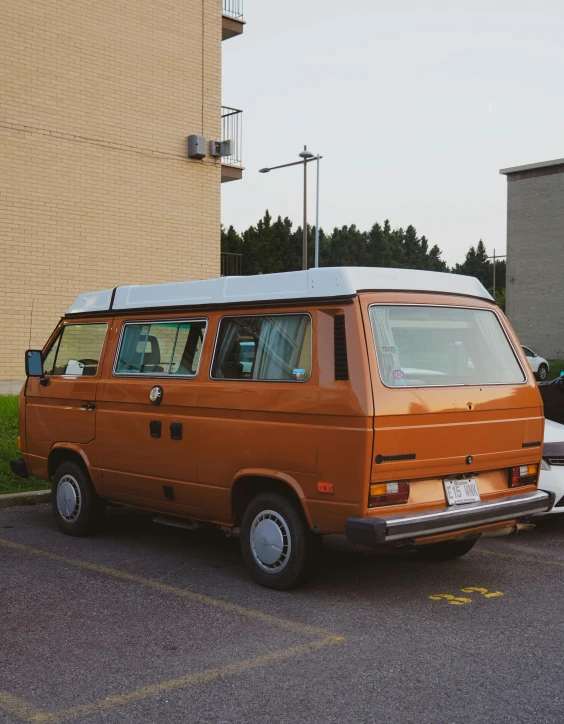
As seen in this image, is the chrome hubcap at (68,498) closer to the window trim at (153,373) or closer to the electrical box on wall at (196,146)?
the window trim at (153,373)

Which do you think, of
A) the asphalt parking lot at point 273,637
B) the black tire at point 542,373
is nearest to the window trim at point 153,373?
the asphalt parking lot at point 273,637

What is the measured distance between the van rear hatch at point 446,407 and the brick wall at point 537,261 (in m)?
47.8

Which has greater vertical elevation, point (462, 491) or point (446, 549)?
point (462, 491)

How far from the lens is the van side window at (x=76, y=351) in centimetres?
801

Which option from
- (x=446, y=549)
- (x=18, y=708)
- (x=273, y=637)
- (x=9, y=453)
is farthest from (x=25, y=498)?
(x=18, y=708)

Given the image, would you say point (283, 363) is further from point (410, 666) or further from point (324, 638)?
point (410, 666)

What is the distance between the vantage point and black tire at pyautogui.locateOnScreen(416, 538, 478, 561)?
7.08 m

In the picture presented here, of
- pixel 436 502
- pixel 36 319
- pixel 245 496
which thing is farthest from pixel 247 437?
pixel 36 319

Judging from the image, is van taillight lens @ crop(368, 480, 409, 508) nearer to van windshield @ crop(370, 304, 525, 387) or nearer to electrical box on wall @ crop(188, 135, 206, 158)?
van windshield @ crop(370, 304, 525, 387)

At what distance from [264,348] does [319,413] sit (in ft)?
2.58

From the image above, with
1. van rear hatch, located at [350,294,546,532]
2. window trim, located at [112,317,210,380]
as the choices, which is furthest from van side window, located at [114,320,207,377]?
van rear hatch, located at [350,294,546,532]

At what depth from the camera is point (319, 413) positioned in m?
5.88

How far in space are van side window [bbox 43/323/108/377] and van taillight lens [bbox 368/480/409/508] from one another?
318 centimetres

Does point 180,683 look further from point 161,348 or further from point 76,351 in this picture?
point 76,351
